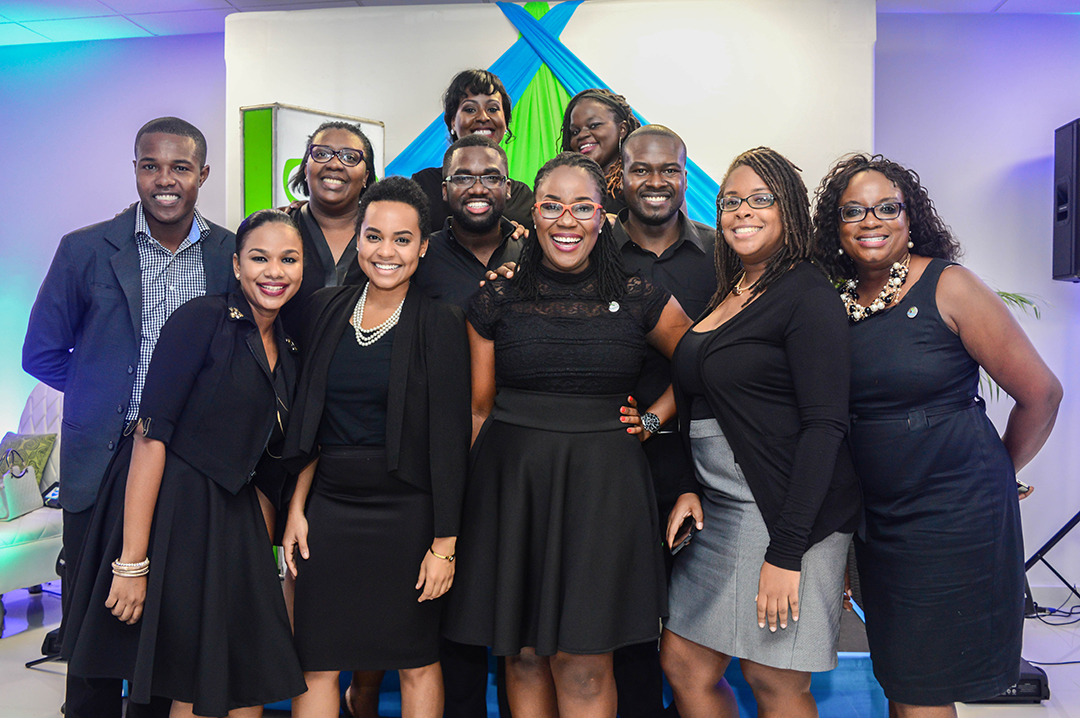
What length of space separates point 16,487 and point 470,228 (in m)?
3.52

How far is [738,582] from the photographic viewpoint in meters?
1.88

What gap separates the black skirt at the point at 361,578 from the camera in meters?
2.01

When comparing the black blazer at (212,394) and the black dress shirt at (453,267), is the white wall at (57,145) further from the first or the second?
the black blazer at (212,394)

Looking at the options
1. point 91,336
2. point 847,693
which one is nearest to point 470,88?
point 91,336

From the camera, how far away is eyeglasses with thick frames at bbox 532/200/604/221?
196 centimetres

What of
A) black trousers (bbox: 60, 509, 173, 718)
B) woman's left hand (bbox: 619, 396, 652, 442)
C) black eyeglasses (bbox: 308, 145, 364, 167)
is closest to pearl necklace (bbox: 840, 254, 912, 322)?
woman's left hand (bbox: 619, 396, 652, 442)

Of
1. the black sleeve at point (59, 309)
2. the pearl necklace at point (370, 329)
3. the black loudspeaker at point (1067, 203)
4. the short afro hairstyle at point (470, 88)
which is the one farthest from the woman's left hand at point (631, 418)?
the black loudspeaker at point (1067, 203)

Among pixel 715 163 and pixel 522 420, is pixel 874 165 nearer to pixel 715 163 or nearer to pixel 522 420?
pixel 522 420

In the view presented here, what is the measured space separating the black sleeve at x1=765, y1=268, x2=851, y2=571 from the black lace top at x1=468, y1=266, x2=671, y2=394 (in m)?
0.42

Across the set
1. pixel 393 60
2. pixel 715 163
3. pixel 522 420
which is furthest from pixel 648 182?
pixel 393 60

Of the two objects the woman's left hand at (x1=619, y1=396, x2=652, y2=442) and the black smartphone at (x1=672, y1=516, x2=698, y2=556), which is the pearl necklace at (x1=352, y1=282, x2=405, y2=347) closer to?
the woman's left hand at (x1=619, y1=396, x2=652, y2=442)

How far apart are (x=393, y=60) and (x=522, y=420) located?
413 centimetres

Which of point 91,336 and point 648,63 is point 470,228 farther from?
point 648,63

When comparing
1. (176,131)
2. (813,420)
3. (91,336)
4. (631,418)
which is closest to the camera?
(813,420)
